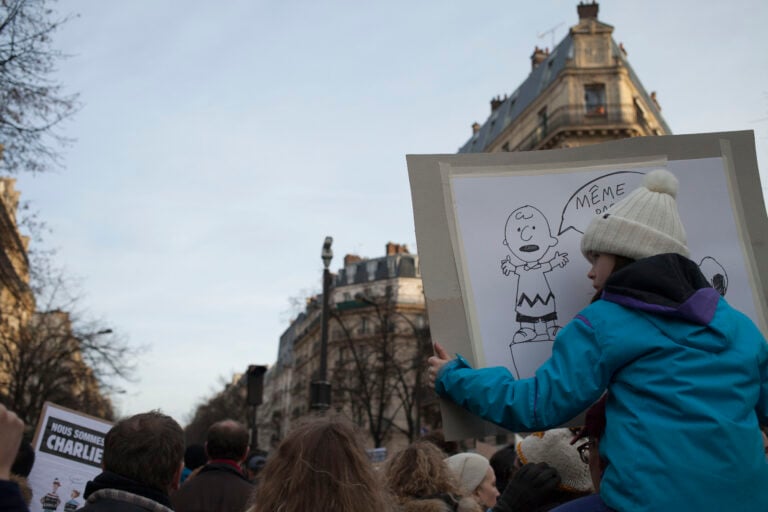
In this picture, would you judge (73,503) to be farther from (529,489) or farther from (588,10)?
(588,10)

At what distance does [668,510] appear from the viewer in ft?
6.56

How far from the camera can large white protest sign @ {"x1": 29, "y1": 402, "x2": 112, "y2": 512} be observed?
4.86 metres

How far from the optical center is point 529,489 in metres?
2.88

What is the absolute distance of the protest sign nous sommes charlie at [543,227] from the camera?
9.22 ft

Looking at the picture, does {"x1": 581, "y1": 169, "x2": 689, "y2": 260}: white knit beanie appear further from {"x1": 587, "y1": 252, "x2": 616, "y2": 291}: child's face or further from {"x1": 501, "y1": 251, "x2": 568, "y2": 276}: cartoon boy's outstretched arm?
{"x1": 501, "y1": 251, "x2": 568, "y2": 276}: cartoon boy's outstretched arm

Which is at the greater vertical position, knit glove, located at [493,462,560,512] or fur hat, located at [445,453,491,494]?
fur hat, located at [445,453,491,494]

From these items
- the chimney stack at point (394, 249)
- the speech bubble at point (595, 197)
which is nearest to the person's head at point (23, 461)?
the speech bubble at point (595, 197)

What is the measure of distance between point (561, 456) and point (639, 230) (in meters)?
1.24

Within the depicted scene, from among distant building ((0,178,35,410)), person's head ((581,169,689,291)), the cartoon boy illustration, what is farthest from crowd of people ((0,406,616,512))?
distant building ((0,178,35,410))

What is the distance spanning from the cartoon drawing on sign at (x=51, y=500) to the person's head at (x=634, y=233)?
12.6ft

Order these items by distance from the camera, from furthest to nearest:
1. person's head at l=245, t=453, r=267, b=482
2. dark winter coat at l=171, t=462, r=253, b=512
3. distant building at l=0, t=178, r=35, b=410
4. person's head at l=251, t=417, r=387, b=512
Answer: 1. distant building at l=0, t=178, r=35, b=410
2. person's head at l=245, t=453, r=267, b=482
3. dark winter coat at l=171, t=462, r=253, b=512
4. person's head at l=251, t=417, r=387, b=512

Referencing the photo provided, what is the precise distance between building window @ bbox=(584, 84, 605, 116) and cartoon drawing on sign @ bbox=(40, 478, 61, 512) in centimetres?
3438

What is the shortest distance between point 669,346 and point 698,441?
0.89ft

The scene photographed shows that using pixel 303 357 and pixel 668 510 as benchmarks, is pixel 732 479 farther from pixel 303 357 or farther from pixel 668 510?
pixel 303 357
